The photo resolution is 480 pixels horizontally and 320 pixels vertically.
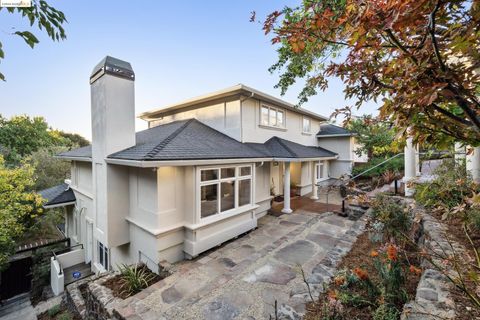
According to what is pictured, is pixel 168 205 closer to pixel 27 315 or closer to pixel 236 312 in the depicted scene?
pixel 236 312

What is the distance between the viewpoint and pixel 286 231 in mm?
7816

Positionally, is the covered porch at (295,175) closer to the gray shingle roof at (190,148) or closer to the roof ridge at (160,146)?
the gray shingle roof at (190,148)

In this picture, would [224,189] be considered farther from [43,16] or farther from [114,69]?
[43,16]

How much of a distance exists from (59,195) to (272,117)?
14214mm

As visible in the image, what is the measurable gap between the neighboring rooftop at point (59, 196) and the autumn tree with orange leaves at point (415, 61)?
15.4 metres

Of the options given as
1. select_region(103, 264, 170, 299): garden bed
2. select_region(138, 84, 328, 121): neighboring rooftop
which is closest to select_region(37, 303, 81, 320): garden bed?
select_region(103, 264, 170, 299): garden bed

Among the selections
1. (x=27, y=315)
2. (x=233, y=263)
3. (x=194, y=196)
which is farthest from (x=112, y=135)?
(x=27, y=315)

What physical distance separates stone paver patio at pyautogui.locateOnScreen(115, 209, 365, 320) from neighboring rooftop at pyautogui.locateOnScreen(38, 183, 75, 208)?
10844mm

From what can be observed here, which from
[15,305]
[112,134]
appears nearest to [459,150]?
[112,134]

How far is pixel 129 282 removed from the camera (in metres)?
5.16

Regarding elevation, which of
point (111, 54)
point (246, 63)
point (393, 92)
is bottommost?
point (393, 92)

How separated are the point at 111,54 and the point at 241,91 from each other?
17.3 feet

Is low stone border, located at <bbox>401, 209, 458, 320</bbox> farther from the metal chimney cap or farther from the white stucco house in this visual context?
the metal chimney cap

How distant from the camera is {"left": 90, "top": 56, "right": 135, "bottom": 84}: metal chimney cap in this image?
22.2 ft
